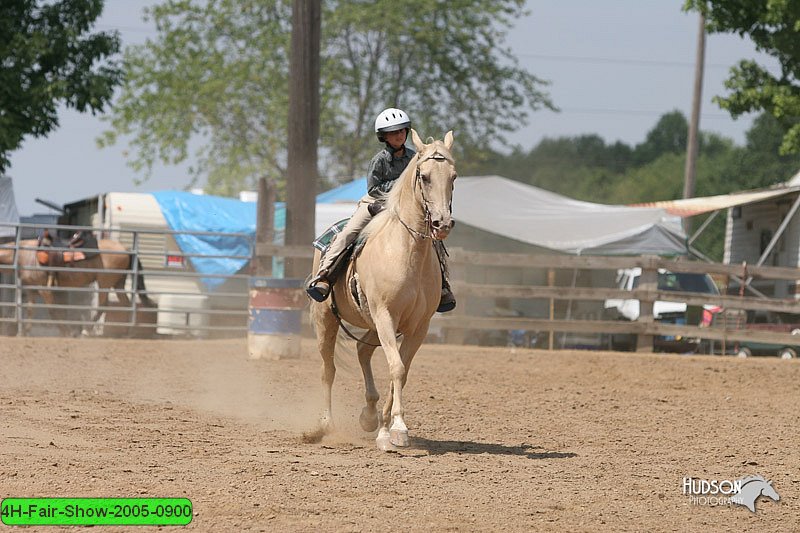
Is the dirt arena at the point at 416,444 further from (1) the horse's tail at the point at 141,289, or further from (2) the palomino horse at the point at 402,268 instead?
(1) the horse's tail at the point at 141,289

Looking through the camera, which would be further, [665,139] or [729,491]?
[665,139]

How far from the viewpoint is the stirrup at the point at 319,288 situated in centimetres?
864

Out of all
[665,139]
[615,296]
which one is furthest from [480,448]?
[665,139]

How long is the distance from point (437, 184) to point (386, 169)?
4.58ft

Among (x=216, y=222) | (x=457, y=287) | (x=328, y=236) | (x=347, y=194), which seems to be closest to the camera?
(x=328, y=236)

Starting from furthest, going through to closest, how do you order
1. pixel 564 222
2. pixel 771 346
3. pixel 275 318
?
pixel 564 222 → pixel 771 346 → pixel 275 318

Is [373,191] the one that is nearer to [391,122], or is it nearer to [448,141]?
[391,122]

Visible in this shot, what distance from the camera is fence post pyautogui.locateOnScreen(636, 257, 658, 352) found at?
18.1m

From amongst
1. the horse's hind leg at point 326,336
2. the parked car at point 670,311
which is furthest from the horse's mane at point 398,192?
the parked car at point 670,311

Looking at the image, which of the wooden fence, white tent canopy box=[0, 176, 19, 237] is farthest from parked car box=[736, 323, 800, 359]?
white tent canopy box=[0, 176, 19, 237]

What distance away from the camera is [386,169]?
8.58 meters

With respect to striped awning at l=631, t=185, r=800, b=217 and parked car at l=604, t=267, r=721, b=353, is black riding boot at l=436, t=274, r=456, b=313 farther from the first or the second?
striped awning at l=631, t=185, r=800, b=217

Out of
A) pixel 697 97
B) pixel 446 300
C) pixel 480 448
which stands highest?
pixel 697 97

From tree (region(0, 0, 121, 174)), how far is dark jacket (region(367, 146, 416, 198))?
13569 mm
